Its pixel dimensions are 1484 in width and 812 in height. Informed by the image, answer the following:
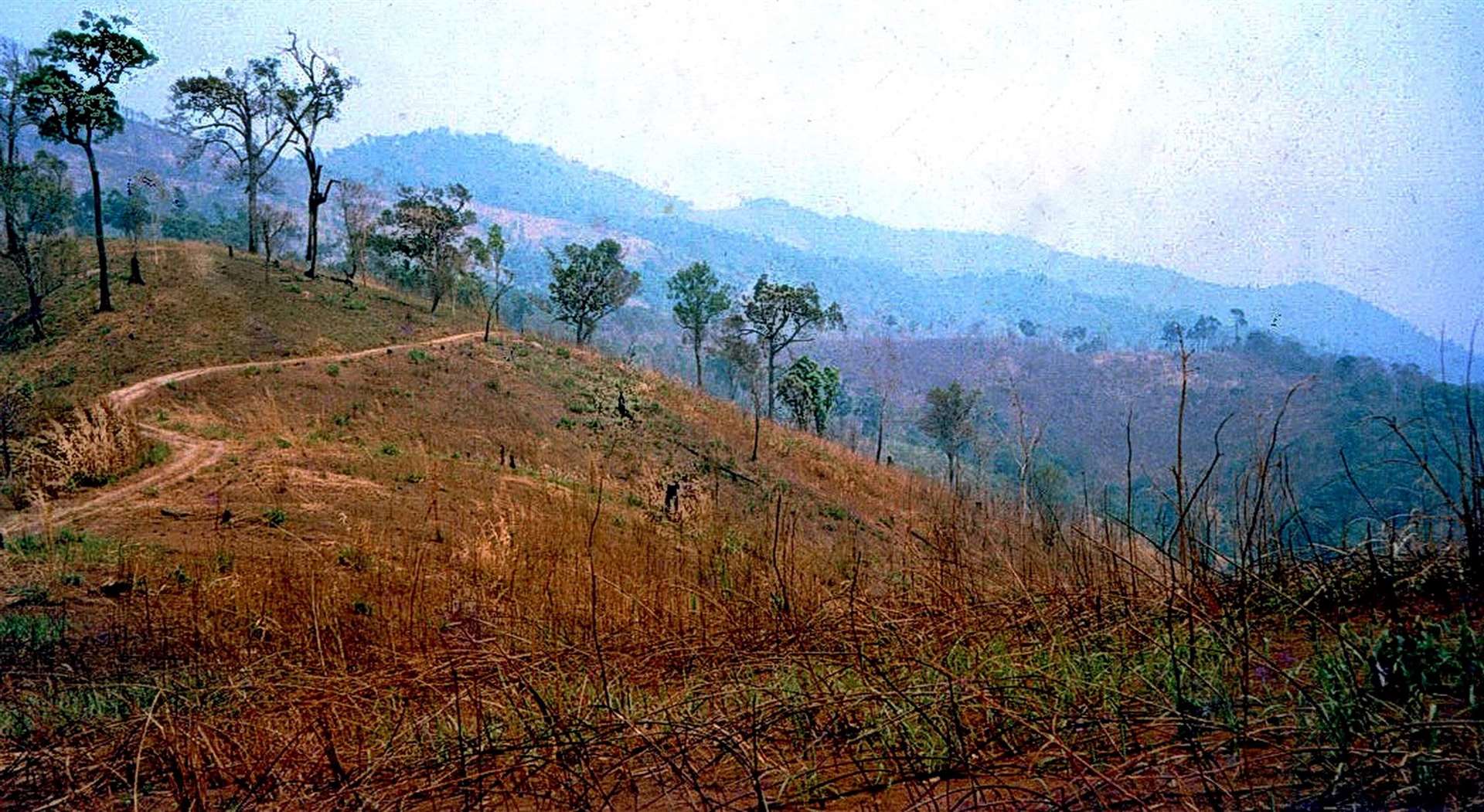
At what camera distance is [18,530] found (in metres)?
9.64

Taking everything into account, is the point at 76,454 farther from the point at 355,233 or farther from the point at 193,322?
the point at 355,233

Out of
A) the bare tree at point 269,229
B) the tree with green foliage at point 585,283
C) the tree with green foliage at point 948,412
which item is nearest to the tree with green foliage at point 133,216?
the bare tree at point 269,229

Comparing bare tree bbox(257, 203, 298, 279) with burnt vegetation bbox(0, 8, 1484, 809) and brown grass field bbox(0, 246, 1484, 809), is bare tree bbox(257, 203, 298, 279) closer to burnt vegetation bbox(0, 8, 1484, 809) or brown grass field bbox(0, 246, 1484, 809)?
burnt vegetation bbox(0, 8, 1484, 809)

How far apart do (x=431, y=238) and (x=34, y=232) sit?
17.5m

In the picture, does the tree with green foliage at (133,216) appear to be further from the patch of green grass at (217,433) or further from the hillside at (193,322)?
the patch of green grass at (217,433)

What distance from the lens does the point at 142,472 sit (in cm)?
1263

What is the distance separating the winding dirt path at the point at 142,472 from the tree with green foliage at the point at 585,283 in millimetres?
27884

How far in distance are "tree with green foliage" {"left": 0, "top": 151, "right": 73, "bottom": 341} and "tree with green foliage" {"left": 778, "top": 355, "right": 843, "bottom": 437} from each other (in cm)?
3192

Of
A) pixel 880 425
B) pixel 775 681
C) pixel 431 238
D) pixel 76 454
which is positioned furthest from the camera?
pixel 431 238

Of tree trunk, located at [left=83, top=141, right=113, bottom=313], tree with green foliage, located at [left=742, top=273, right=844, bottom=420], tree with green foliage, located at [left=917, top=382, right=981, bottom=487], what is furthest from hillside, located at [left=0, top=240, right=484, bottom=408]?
tree with green foliage, located at [left=917, top=382, right=981, bottom=487]

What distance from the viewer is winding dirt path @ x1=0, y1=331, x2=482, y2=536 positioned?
399 inches

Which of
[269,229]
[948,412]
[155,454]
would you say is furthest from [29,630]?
[269,229]

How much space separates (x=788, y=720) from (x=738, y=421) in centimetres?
3040

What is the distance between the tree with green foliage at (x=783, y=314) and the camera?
148 ft
